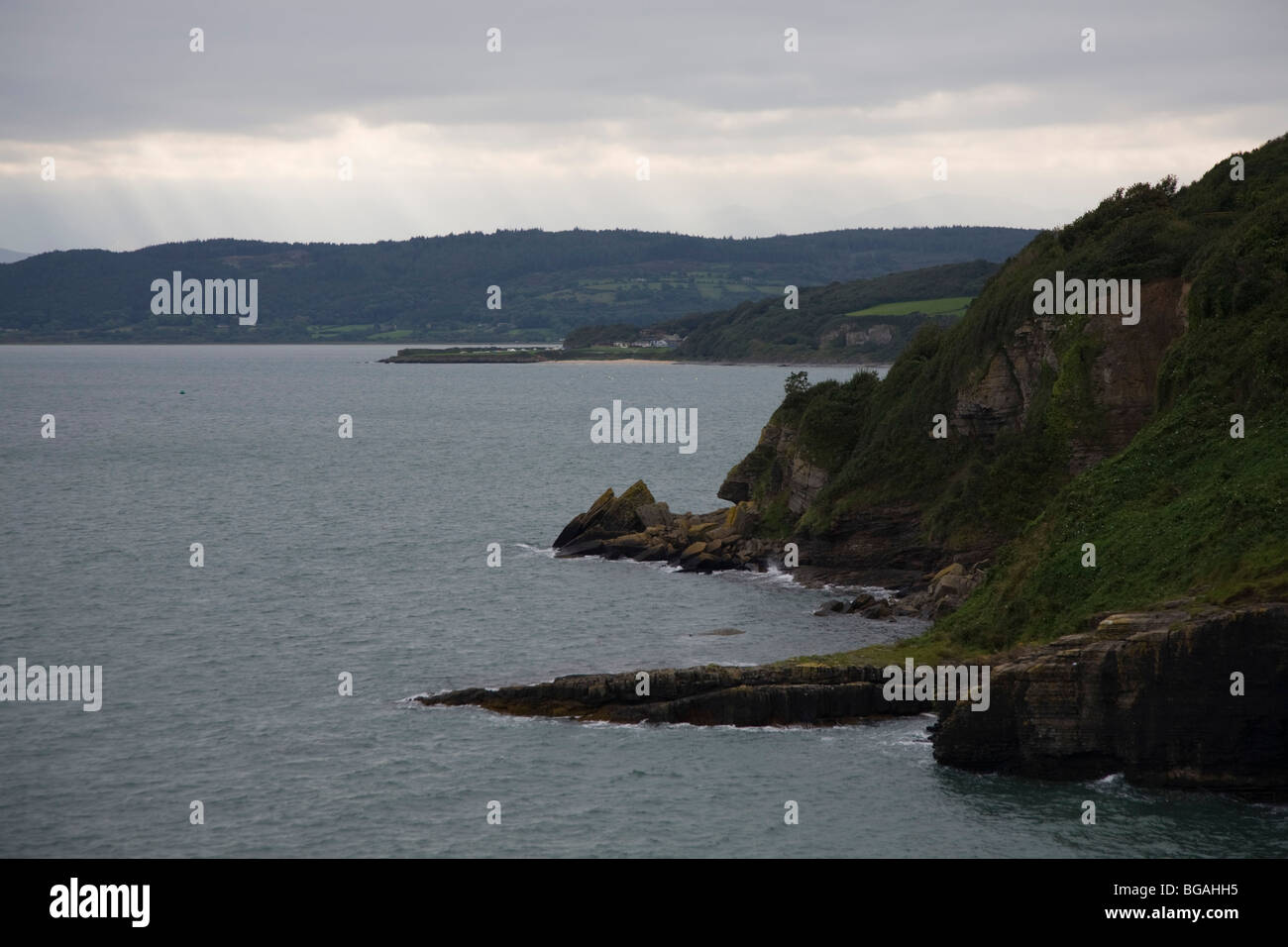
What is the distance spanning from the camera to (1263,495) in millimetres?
38969

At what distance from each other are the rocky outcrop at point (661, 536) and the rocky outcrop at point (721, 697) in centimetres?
2510

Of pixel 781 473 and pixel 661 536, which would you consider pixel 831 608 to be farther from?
pixel 781 473

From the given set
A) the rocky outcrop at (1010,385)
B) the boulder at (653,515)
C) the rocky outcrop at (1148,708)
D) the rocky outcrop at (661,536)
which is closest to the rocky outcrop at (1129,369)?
the rocky outcrop at (1010,385)

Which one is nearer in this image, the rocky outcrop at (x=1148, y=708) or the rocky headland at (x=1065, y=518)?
the rocky outcrop at (x=1148, y=708)

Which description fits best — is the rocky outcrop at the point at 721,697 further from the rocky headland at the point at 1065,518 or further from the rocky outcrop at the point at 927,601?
the rocky outcrop at the point at 927,601

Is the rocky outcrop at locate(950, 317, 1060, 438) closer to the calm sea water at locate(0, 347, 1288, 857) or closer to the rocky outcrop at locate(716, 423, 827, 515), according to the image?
the rocky outcrop at locate(716, 423, 827, 515)

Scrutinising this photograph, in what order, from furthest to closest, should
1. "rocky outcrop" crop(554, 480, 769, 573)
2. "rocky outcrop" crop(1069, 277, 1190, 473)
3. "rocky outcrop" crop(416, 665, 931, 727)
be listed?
"rocky outcrop" crop(554, 480, 769, 573) < "rocky outcrop" crop(1069, 277, 1190, 473) < "rocky outcrop" crop(416, 665, 931, 727)

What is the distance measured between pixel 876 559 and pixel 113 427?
122 meters

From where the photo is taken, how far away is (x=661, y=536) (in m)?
72.4

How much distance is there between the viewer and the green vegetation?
40781 millimetres

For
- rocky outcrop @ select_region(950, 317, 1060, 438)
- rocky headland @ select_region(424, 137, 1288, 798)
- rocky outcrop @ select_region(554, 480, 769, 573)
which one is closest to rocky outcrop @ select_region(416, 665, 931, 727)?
rocky headland @ select_region(424, 137, 1288, 798)

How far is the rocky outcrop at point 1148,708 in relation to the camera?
110ft

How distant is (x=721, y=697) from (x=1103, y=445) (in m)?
24.1

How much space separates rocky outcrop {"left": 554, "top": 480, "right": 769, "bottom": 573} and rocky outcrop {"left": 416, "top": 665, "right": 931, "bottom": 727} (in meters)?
25.1
